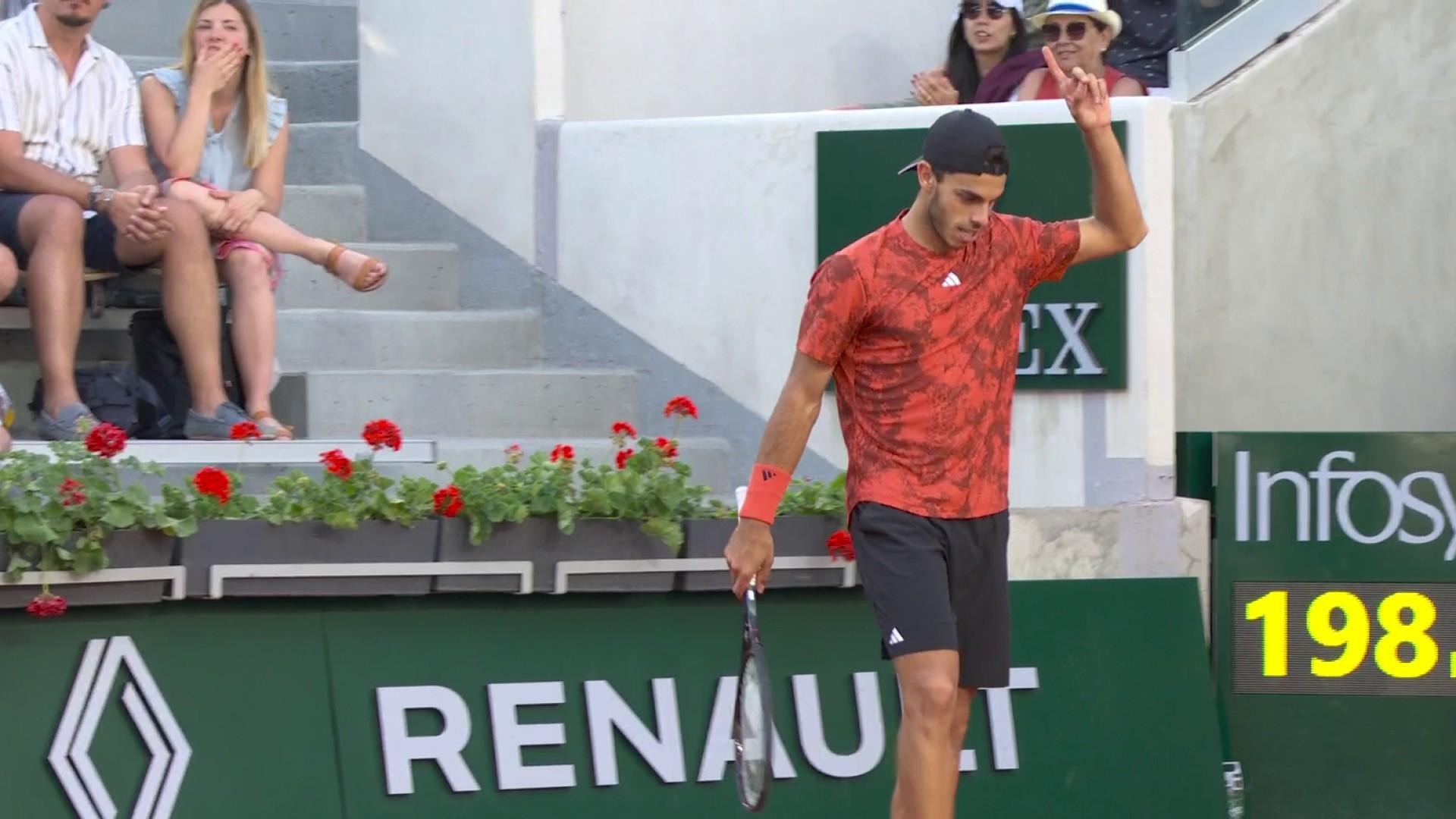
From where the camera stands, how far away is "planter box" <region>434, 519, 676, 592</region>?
5648 millimetres

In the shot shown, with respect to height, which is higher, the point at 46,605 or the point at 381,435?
the point at 381,435

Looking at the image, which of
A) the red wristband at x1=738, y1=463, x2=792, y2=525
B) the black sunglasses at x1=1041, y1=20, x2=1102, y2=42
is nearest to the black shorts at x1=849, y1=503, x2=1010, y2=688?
the red wristband at x1=738, y1=463, x2=792, y2=525

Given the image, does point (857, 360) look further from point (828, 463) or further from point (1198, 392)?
point (1198, 392)

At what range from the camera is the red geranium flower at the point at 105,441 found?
523cm

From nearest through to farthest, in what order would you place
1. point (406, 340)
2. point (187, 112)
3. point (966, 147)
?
point (966, 147) < point (187, 112) < point (406, 340)

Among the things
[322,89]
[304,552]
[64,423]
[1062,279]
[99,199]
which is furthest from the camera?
[322,89]

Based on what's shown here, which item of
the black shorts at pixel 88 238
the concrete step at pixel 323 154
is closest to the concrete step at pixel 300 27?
the concrete step at pixel 323 154

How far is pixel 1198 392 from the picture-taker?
8211 mm

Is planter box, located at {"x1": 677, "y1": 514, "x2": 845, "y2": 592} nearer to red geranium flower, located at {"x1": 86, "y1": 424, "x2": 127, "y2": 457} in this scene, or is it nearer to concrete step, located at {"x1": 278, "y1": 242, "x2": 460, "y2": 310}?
red geranium flower, located at {"x1": 86, "y1": 424, "x2": 127, "y2": 457}

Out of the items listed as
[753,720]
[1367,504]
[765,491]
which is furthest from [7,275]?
[1367,504]

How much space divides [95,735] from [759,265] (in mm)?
3138

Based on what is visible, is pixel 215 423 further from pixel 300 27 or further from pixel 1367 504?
pixel 1367 504

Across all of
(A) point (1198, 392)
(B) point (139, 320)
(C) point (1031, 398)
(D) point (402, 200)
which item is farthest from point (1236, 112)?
(B) point (139, 320)

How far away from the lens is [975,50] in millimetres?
8273
